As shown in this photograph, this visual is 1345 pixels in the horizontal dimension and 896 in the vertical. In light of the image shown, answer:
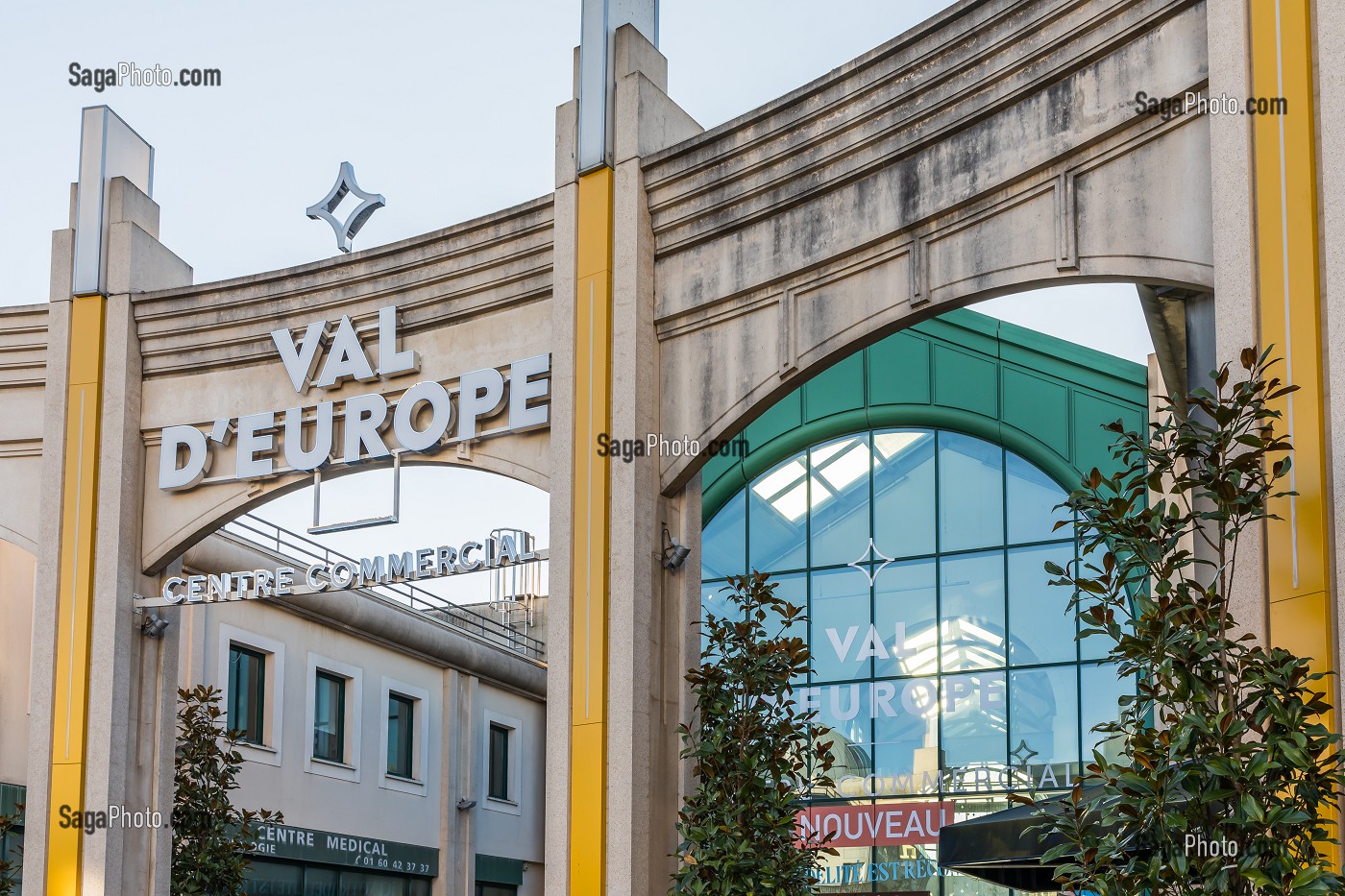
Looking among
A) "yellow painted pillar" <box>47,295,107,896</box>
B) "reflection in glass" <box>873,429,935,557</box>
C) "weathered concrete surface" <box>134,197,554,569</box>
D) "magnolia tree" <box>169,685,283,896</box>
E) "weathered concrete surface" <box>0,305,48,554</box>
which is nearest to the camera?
"weathered concrete surface" <box>134,197,554,569</box>

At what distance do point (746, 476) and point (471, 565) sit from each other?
44.7 ft

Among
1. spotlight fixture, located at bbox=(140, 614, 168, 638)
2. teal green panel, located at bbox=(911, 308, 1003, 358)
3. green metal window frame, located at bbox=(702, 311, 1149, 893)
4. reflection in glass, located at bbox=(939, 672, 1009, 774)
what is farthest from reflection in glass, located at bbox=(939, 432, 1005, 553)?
spotlight fixture, located at bbox=(140, 614, 168, 638)

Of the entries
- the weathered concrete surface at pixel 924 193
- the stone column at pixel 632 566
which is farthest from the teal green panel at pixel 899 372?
the weathered concrete surface at pixel 924 193

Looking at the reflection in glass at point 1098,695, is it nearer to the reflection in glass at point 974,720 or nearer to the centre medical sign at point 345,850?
the reflection in glass at point 974,720

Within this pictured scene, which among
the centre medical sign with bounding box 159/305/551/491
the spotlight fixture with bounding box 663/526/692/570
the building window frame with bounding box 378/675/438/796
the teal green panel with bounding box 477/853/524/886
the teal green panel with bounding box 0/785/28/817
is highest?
the centre medical sign with bounding box 159/305/551/491

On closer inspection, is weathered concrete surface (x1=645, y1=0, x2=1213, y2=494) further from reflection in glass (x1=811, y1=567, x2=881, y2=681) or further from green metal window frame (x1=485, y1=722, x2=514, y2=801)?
green metal window frame (x1=485, y1=722, x2=514, y2=801)

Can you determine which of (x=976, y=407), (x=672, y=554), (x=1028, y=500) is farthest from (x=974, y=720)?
(x=672, y=554)

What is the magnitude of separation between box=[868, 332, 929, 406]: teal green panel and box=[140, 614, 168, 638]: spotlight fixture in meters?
13.2

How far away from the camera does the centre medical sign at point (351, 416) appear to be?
13.2 metres

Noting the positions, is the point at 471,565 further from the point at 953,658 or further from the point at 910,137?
the point at 953,658

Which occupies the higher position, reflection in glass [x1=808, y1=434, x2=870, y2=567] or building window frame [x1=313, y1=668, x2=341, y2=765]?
reflection in glass [x1=808, y1=434, x2=870, y2=567]

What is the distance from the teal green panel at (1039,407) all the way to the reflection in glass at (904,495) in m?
1.44

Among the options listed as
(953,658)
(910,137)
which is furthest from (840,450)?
(910,137)

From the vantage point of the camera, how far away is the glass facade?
2370cm
